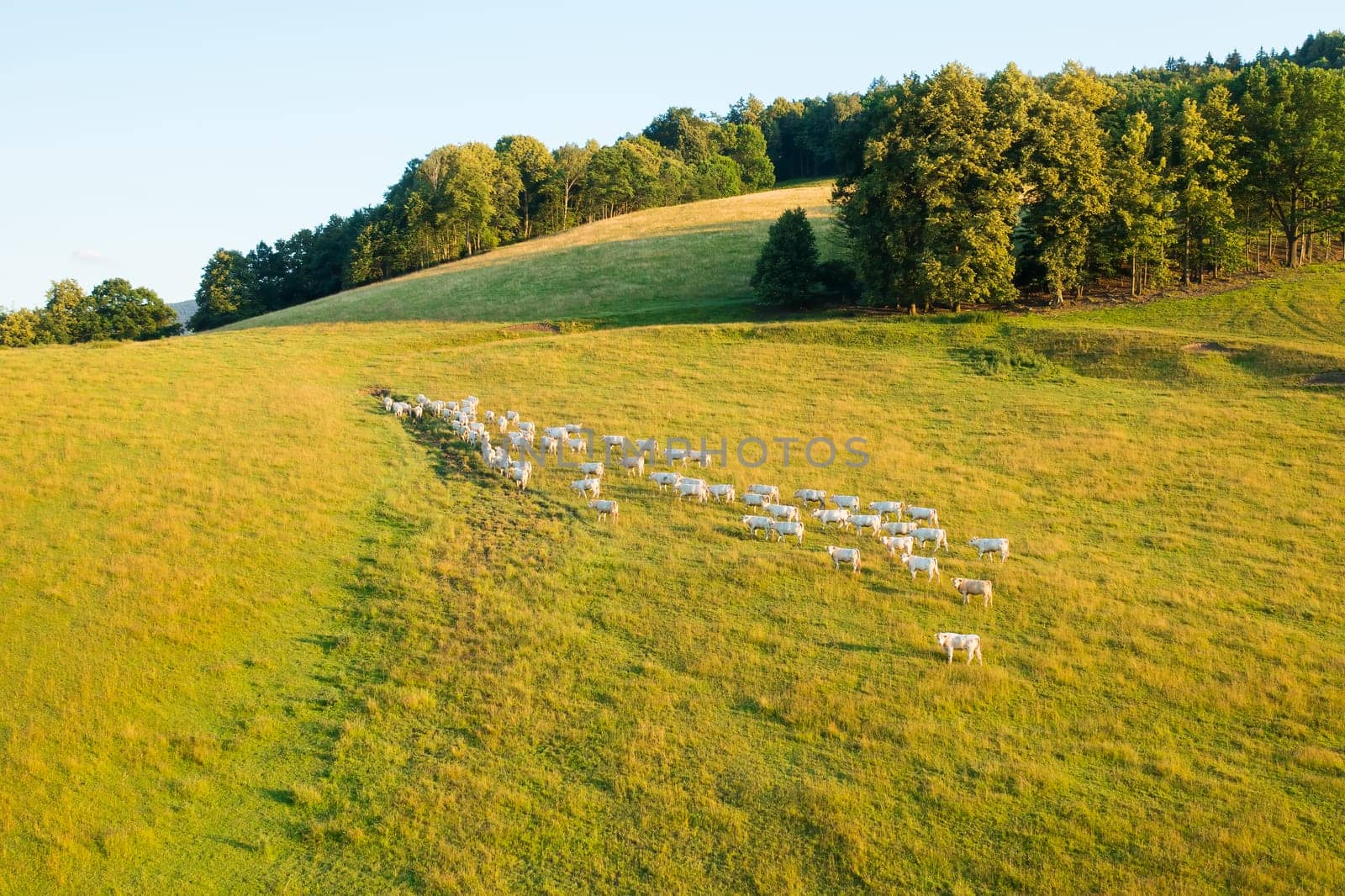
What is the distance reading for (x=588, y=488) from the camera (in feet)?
99.3

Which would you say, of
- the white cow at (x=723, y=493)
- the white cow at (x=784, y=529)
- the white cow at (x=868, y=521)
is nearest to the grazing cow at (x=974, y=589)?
the white cow at (x=868, y=521)

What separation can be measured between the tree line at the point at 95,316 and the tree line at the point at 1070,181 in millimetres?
74757

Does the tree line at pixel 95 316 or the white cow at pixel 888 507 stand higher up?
the tree line at pixel 95 316

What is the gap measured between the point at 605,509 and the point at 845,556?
795cm

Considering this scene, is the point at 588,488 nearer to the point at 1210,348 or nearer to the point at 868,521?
the point at 868,521

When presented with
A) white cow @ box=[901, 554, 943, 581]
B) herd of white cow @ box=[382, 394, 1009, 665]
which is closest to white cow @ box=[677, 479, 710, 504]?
herd of white cow @ box=[382, 394, 1009, 665]

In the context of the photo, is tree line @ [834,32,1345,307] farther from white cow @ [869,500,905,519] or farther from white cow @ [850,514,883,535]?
white cow @ [850,514,883,535]

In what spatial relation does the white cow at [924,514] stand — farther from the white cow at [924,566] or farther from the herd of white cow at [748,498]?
the white cow at [924,566]

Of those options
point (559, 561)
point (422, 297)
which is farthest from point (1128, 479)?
point (422, 297)

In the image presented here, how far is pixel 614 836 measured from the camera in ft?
47.4

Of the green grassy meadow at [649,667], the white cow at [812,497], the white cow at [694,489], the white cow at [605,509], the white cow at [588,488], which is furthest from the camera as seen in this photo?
the white cow at [588,488]

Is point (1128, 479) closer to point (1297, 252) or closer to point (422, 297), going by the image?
point (1297, 252)

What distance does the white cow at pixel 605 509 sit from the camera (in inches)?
1105

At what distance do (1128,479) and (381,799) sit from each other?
28.2m
